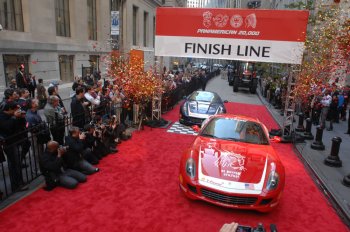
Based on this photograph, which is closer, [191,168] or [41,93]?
[191,168]

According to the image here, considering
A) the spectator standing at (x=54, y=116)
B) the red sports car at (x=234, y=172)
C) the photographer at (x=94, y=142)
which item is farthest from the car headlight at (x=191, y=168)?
the spectator standing at (x=54, y=116)

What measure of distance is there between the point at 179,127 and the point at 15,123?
261 inches

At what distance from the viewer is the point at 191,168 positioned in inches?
192

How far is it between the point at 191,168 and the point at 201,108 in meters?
6.06

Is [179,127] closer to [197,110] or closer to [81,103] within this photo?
[197,110]

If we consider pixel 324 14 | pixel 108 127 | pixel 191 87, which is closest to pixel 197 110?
pixel 108 127

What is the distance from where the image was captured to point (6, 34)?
13.1 m

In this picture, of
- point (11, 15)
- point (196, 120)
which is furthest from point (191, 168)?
point (11, 15)

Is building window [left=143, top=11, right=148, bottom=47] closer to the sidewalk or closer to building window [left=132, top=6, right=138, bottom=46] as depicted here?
building window [left=132, top=6, right=138, bottom=46]

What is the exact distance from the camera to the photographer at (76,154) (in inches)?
→ 222

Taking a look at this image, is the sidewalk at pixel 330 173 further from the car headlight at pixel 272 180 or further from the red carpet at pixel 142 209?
the car headlight at pixel 272 180

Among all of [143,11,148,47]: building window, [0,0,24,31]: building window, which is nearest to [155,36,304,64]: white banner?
[0,0,24,31]: building window

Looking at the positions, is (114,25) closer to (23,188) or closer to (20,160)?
(20,160)

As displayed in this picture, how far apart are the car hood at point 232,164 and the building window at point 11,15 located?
518 inches
